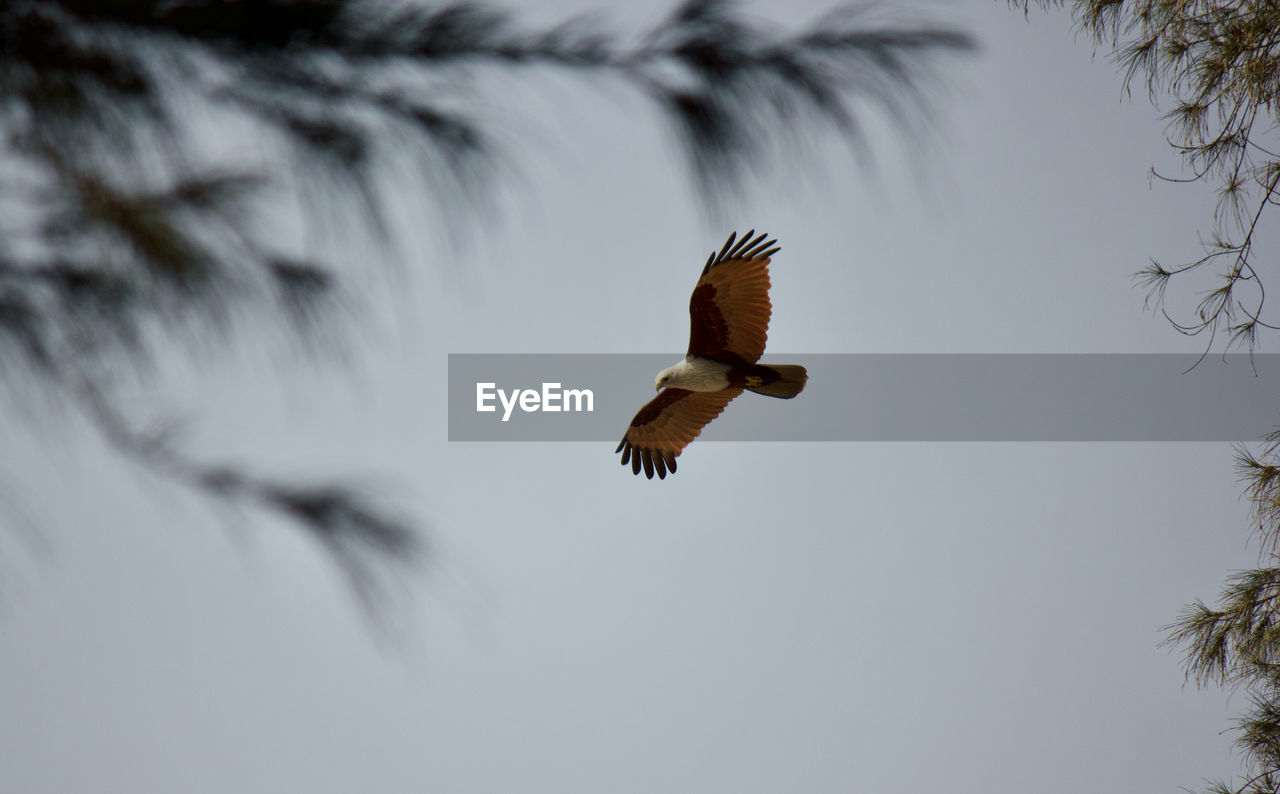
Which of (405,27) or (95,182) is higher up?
(405,27)

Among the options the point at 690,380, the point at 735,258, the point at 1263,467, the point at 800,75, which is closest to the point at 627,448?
the point at 690,380

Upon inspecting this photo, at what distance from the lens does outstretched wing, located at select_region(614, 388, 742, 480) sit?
14.6 ft

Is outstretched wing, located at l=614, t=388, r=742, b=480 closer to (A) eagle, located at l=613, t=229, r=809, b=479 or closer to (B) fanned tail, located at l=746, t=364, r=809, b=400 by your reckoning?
(A) eagle, located at l=613, t=229, r=809, b=479

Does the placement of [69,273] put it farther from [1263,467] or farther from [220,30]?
[1263,467]

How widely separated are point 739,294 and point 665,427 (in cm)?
90

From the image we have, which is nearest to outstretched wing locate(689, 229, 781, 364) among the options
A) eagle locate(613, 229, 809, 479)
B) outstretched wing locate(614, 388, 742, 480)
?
eagle locate(613, 229, 809, 479)

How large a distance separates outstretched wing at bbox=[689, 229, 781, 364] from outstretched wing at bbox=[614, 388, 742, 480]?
542 millimetres

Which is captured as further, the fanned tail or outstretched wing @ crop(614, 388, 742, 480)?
outstretched wing @ crop(614, 388, 742, 480)

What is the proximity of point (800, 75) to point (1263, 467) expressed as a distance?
8.82 ft

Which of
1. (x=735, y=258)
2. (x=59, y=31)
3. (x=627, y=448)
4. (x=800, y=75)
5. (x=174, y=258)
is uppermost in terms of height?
(x=735, y=258)

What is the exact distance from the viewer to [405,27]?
95 centimetres

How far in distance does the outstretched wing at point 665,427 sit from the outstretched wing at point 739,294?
0.54 meters

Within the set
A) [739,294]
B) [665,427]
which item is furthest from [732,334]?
[665,427]

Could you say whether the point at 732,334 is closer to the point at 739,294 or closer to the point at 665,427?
the point at 739,294
